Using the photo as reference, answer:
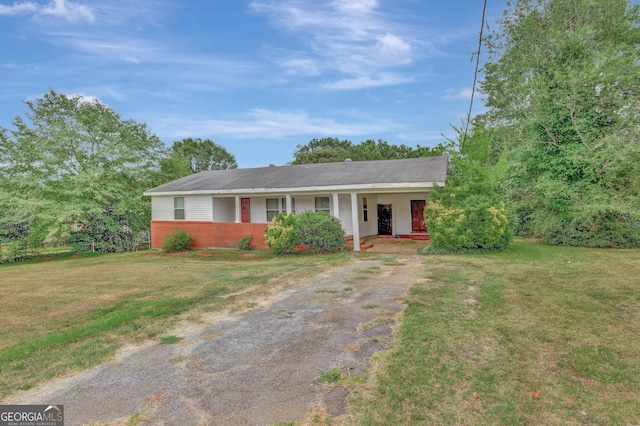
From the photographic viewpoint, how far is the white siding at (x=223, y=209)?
57.1 ft

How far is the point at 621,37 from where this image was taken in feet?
60.2

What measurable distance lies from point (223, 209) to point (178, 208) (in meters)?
2.37

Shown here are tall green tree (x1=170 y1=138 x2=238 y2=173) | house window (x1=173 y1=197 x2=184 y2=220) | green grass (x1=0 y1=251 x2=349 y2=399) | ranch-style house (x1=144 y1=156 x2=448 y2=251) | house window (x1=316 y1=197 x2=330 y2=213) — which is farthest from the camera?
tall green tree (x1=170 y1=138 x2=238 y2=173)

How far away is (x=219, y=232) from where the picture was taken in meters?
16.5

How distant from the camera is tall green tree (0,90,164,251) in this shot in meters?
16.8

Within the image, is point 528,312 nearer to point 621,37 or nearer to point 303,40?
point 303,40

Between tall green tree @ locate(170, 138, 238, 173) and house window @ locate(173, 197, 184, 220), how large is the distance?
3020cm

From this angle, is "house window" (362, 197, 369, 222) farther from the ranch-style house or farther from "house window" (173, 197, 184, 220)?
"house window" (173, 197, 184, 220)

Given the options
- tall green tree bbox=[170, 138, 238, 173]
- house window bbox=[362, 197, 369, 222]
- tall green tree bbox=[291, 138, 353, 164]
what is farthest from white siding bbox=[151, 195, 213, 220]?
tall green tree bbox=[170, 138, 238, 173]

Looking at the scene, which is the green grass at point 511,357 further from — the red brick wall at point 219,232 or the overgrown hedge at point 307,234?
the red brick wall at point 219,232

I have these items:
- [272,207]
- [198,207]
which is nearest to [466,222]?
[272,207]

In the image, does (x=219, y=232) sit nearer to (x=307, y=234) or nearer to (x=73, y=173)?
(x=307, y=234)

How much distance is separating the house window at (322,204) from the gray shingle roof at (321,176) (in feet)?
3.72

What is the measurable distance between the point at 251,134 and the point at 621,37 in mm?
25213
